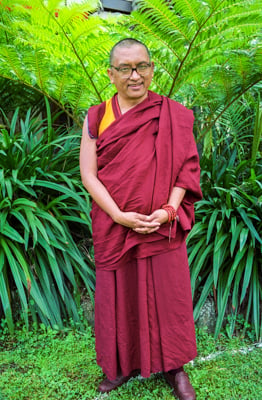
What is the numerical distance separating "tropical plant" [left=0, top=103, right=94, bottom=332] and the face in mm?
1362

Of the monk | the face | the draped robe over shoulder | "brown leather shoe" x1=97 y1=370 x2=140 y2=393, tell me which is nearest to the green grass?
"brown leather shoe" x1=97 y1=370 x2=140 y2=393

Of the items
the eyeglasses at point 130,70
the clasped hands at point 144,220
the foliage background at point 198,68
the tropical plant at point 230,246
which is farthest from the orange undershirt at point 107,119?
the tropical plant at point 230,246

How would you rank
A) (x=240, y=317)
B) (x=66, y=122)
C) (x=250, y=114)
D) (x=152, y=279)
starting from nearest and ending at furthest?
(x=152, y=279) < (x=240, y=317) < (x=250, y=114) < (x=66, y=122)

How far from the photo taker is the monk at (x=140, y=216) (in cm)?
203

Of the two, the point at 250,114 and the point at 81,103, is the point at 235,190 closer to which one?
the point at 250,114

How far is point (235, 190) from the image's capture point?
349 centimetres

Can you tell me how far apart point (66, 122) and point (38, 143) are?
61.2 inches

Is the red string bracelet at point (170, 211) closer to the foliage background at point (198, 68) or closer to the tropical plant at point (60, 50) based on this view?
the foliage background at point (198, 68)

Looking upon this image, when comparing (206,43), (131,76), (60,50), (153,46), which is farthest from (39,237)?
(206,43)

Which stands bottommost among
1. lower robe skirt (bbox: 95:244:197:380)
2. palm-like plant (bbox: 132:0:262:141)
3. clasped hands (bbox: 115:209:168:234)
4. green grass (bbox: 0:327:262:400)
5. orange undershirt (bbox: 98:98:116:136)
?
green grass (bbox: 0:327:262:400)

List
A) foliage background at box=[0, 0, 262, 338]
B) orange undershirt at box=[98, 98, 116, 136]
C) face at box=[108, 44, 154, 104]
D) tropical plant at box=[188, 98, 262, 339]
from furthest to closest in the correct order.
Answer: tropical plant at box=[188, 98, 262, 339] < foliage background at box=[0, 0, 262, 338] < orange undershirt at box=[98, 98, 116, 136] < face at box=[108, 44, 154, 104]

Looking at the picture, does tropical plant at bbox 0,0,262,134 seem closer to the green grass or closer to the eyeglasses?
the eyeglasses

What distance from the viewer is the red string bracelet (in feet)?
6.68

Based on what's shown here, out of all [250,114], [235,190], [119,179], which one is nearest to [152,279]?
[119,179]
